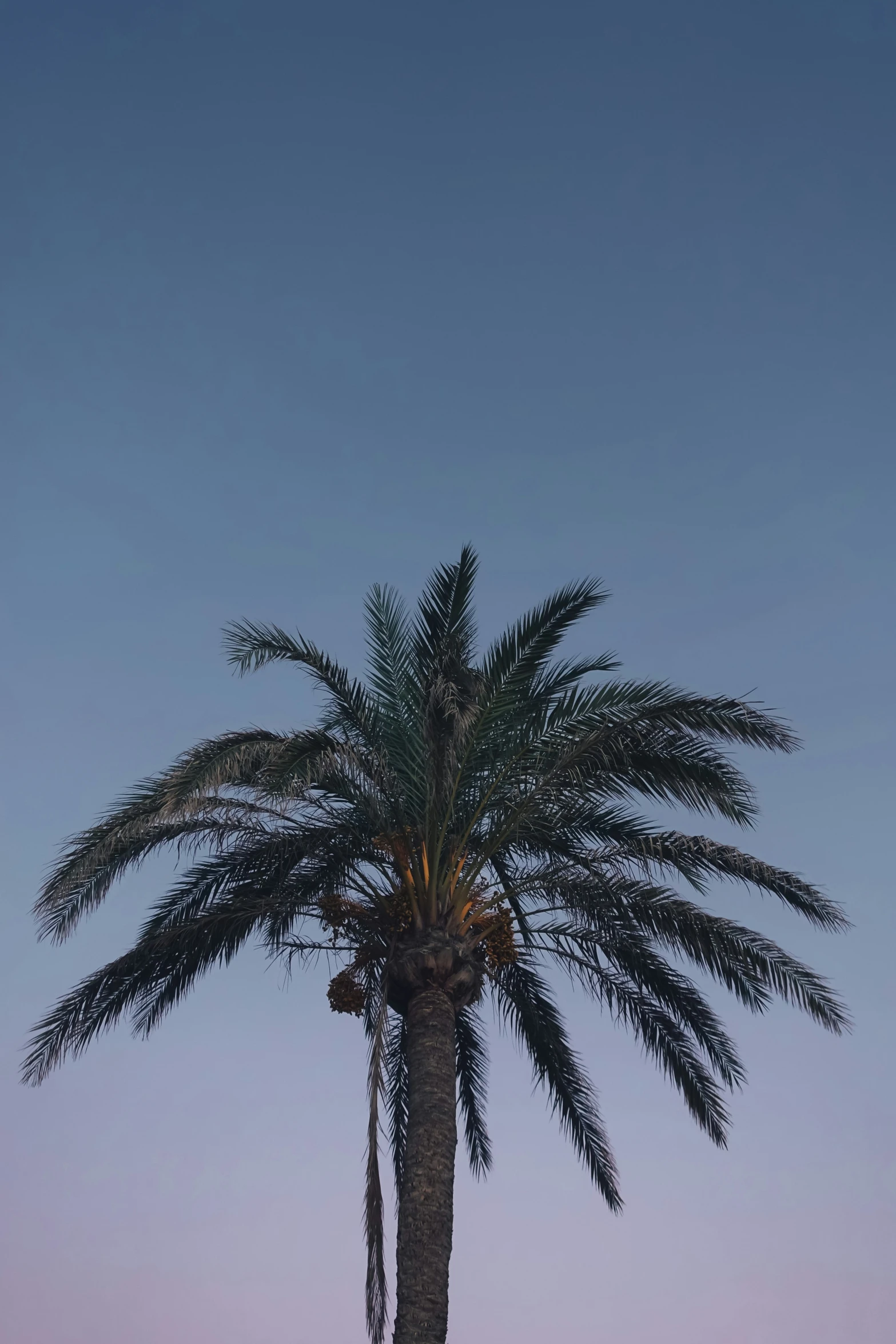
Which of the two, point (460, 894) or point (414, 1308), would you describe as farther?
point (460, 894)

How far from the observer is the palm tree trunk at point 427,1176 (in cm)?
1066

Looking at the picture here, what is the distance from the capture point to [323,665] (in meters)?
13.1

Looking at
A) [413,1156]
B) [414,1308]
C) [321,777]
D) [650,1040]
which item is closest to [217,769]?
[321,777]

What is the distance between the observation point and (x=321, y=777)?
12.6 metres

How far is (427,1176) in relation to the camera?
444 inches

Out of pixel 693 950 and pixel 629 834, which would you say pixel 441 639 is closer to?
pixel 629 834

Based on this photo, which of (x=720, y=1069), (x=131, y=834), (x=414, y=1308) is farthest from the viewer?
(x=720, y=1069)

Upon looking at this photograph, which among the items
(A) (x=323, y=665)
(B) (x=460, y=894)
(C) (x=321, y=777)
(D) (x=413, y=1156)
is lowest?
(D) (x=413, y=1156)

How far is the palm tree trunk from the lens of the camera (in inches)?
420

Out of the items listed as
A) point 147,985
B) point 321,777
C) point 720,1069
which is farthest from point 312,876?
point 720,1069

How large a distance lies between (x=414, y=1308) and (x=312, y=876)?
13.7 ft

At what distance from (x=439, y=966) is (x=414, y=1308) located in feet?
9.56

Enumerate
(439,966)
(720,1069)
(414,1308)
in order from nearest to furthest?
(414,1308)
(439,966)
(720,1069)

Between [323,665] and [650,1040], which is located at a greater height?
[323,665]
